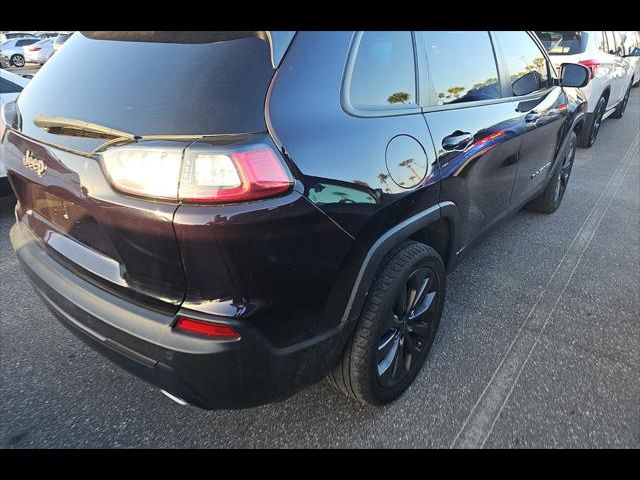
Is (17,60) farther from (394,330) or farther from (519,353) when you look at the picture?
(519,353)

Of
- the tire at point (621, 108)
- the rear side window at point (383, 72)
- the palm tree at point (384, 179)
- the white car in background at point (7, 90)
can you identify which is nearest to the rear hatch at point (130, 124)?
the rear side window at point (383, 72)

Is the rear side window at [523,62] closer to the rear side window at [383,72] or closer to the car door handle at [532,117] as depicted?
the car door handle at [532,117]

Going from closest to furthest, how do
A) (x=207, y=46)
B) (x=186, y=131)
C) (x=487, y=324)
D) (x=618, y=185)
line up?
(x=186, y=131) → (x=207, y=46) → (x=487, y=324) → (x=618, y=185)

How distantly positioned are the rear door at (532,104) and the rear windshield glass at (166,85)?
1.99m

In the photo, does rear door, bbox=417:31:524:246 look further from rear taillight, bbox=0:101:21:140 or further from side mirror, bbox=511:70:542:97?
rear taillight, bbox=0:101:21:140

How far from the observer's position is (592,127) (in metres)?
6.46

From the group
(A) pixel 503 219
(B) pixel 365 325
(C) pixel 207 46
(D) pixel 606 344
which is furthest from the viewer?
(A) pixel 503 219

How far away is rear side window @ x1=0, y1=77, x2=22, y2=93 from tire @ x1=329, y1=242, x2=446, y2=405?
4.16 m

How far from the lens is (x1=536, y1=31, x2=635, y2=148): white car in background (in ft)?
19.0

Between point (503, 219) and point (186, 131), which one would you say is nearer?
point (186, 131)

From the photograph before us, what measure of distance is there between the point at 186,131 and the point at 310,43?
1.81ft
